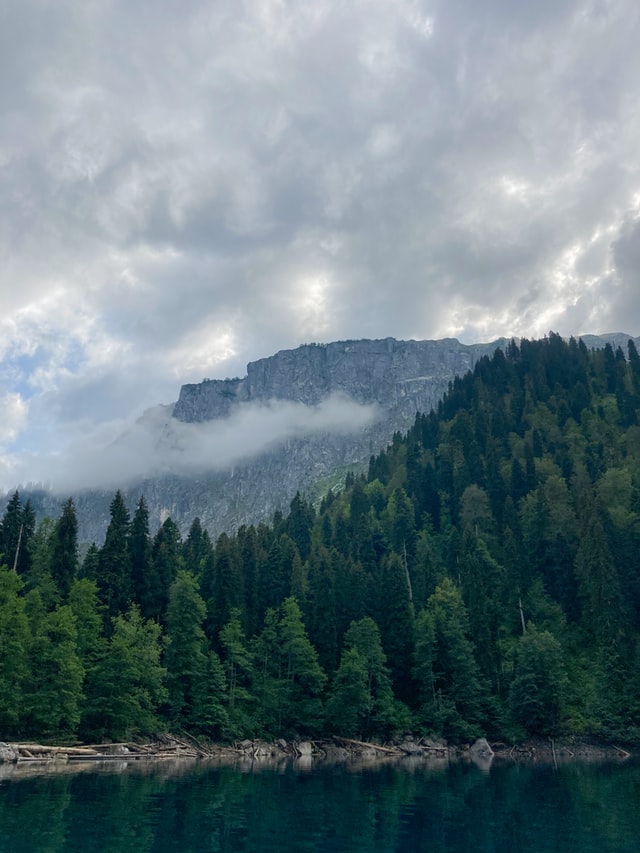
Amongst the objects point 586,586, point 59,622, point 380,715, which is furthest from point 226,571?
point 586,586

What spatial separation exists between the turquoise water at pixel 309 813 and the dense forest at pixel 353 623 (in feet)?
66.0

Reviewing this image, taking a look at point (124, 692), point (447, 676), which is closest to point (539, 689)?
point (447, 676)

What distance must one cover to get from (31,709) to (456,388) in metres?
154

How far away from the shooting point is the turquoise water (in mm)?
23531

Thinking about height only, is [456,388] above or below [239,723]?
above

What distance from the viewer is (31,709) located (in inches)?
2232

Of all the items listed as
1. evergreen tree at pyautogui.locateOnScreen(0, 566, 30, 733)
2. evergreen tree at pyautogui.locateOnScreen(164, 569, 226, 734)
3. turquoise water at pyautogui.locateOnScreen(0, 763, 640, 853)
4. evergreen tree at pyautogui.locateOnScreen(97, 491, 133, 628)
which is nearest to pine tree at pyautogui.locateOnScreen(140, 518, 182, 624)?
evergreen tree at pyautogui.locateOnScreen(97, 491, 133, 628)

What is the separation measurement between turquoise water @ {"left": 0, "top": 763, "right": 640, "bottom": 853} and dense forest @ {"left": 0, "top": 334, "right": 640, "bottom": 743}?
66.0ft

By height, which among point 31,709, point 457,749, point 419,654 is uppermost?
point 419,654

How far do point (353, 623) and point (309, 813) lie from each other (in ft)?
194

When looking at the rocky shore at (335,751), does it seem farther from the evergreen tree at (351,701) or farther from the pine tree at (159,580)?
the pine tree at (159,580)

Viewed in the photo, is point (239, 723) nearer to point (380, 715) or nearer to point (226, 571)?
point (380, 715)

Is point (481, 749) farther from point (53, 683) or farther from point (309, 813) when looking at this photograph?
point (309, 813)

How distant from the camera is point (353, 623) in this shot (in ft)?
294
